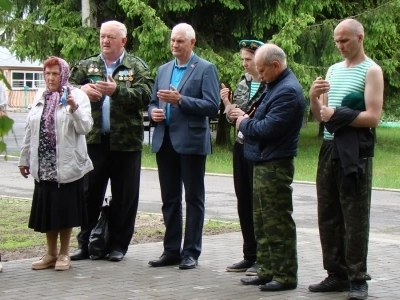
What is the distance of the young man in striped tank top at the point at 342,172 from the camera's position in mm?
6402

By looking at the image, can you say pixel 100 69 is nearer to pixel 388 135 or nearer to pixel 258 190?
pixel 258 190

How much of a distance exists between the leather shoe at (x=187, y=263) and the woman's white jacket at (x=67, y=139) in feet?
3.83

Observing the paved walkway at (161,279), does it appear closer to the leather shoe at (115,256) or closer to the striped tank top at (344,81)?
the leather shoe at (115,256)

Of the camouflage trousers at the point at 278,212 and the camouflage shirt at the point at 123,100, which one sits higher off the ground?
the camouflage shirt at the point at 123,100

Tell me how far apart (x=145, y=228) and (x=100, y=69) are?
8.80 feet

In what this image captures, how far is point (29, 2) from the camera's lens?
2520 centimetres

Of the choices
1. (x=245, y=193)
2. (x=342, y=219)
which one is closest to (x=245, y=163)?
(x=245, y=193)

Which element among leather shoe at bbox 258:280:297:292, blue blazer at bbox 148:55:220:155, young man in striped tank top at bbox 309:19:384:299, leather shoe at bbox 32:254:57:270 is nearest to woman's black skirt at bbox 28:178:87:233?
leather shoe at bbox 32:254:57:270

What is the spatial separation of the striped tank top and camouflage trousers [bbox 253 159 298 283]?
0.47 m

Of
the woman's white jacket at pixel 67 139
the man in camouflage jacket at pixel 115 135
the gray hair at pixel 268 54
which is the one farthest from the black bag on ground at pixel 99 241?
the gray hair at pixel 268 54

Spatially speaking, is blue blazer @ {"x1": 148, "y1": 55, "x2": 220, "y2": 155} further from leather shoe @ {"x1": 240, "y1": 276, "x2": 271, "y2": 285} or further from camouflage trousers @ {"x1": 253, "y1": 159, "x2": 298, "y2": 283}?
leather shoe @ {"x1": 240, "y1": 276, "x2": 271, "y2": 285}

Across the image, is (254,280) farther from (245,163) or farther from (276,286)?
(245,163)

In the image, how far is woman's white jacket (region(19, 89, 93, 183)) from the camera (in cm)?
745

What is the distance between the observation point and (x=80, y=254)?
26.9 feet
